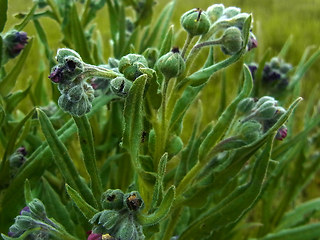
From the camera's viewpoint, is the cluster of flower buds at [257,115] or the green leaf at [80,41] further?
the green leaf at [80,41]

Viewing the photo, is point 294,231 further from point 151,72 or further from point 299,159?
point 151,72

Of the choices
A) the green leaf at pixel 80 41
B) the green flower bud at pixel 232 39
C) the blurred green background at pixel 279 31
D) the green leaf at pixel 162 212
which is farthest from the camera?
the blurred green background at pixel 279 31

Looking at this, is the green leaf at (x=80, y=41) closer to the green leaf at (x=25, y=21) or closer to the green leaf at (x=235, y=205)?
the green leaf at (x=25, y=21)

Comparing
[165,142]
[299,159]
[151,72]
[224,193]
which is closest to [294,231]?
[224,193]

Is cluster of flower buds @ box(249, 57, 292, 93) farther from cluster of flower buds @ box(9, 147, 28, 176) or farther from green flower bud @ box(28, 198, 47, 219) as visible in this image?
green flower bud @ box(28, 198, 47, 219)

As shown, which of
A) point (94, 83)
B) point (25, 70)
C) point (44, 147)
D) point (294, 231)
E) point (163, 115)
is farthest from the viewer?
point (25, 70)

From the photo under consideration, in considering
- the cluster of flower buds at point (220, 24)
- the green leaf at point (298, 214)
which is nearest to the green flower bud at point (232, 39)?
the cluster of flower buds at point (220, 24)
